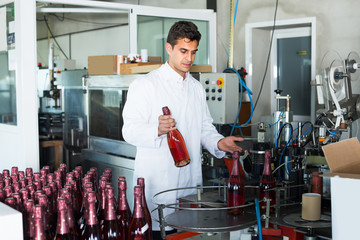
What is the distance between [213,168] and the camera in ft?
10.4

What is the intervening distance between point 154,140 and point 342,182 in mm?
960

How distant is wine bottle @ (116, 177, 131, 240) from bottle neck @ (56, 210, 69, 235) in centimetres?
22

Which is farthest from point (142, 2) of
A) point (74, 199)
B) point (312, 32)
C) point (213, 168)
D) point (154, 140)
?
point (74, 199)

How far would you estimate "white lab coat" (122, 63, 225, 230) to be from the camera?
2043 millimetres

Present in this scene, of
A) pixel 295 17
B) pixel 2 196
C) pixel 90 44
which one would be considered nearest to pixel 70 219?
pixel 2 196

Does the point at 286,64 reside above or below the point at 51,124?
above

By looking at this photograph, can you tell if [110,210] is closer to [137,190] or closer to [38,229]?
[137,190]

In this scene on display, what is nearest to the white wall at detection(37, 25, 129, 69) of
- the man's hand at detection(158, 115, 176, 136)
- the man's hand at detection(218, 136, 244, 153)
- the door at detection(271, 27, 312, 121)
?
the door at detection(271, 27, 312, 121)

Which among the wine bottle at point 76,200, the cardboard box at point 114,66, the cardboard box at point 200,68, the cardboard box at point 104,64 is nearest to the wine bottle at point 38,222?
the wine bottle at point 76,200

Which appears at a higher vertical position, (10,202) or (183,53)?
(183,53)

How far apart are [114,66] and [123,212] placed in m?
2.44

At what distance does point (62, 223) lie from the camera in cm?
107

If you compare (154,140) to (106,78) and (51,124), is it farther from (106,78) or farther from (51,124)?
(51,124)

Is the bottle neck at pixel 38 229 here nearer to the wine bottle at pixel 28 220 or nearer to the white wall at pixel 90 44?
the wine bottle at pixel 28 220
